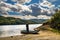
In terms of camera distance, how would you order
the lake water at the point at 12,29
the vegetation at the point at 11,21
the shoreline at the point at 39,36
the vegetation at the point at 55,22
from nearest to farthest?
the shoreline at the point at 39,36 < the vegetation at the point at 11,21 < the lake water at the point at 12,29 < the vegetation at the point at 55,22

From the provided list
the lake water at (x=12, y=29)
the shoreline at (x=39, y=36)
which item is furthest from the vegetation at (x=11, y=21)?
the shoreline at (x=39, y=36)

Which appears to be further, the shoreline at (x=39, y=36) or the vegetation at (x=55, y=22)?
the vegetation at (x=55, y=22)

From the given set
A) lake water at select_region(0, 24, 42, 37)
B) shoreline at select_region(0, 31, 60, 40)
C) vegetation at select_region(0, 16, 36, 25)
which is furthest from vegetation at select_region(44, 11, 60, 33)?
vegetation at select_region(0, 16, 36, 25)

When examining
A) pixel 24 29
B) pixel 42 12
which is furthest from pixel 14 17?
pixel 42 12

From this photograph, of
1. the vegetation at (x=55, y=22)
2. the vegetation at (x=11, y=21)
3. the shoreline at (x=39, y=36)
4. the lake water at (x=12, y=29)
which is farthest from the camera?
the vegetation at (x=55, y=22)

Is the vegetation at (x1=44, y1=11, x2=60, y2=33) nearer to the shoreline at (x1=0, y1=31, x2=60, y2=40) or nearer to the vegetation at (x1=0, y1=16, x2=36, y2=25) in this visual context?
the shoreline at (x1=0, y1=31, x2=60, y2=40)

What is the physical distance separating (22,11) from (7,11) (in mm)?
884

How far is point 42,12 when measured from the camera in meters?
Answer: 10.5

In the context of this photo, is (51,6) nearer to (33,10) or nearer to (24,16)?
(33,10)

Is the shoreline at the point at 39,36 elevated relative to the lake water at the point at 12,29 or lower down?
lower down

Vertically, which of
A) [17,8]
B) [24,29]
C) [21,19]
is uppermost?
[17,8]

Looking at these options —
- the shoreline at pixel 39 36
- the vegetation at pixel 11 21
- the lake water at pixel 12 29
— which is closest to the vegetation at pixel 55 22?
the shoreline at pixel 39 36

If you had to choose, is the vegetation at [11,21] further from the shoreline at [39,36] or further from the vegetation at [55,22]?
the vegetation at [55,22]

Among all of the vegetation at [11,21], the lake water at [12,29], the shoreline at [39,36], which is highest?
the vegetation at [11,21]
